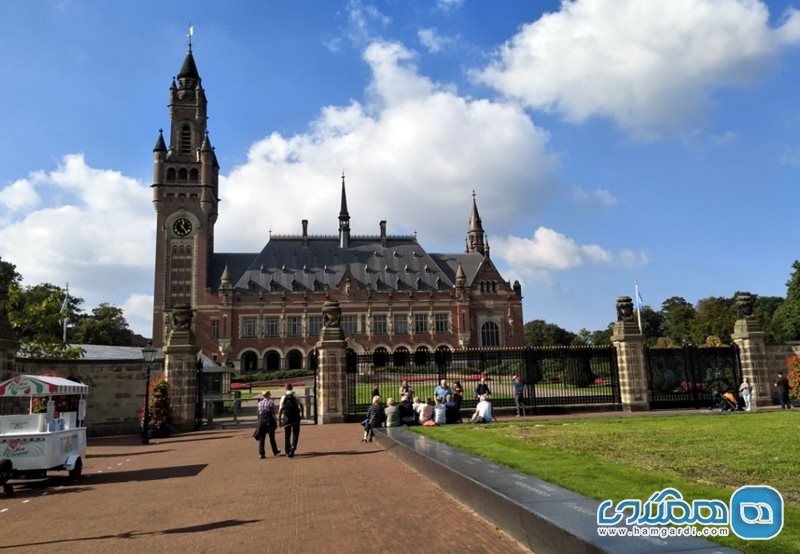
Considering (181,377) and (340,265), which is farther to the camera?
(340,265)

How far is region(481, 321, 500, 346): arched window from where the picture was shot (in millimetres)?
73875

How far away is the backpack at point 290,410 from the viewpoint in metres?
14.1

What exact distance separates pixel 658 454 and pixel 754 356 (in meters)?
16.7

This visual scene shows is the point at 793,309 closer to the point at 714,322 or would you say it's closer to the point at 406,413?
the point at 714,322

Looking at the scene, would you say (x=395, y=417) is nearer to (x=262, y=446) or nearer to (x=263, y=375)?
(x=262, y=446)

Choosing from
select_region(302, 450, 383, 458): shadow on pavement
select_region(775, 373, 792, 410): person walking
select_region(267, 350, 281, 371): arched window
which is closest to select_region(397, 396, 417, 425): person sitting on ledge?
select_region(302, 450, 383, 458): shadow on pavement

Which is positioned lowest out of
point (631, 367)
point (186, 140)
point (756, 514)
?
point (756, 514)

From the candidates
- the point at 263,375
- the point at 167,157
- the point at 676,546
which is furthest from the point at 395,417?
the point at 167,157

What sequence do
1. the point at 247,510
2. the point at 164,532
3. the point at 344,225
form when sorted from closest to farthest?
1. the point at 164,532
2. the point at 247,510
3. the point at 344,225

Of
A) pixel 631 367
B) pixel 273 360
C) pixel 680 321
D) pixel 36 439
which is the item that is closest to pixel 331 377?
pixel 36 439

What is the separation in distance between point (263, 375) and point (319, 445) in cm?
4724

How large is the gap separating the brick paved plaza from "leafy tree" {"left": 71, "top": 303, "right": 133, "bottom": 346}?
60.9m

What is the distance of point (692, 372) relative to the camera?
2381 centimetres

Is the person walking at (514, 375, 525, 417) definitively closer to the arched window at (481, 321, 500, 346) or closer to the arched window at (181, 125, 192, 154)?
the arched window at (481, 321, 500, 346)
